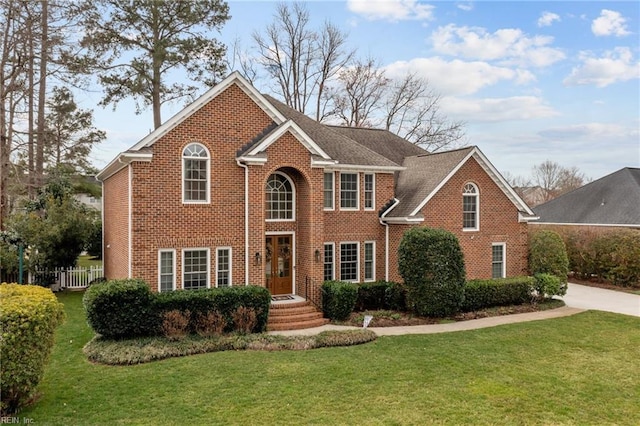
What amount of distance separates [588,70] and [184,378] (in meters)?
19.9

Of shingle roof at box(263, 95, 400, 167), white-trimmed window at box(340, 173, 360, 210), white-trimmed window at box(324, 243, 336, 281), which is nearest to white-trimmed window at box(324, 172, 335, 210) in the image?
white-trimmed window at box(340, 173, 360, 210)

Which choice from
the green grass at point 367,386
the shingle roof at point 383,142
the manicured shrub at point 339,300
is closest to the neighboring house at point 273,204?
the manicured shrub at point 339,300

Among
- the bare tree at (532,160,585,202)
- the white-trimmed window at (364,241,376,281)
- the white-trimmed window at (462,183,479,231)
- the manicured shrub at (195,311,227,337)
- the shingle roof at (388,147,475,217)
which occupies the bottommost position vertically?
the manicured shrub at (195,311,227,337)

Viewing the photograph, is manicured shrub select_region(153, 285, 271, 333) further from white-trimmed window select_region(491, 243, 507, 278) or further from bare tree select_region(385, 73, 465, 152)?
bare tree select_region(385, 73, 465, 152)

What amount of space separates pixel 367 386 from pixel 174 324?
617 centimetres

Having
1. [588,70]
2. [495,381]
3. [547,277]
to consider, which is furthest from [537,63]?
[495,381]

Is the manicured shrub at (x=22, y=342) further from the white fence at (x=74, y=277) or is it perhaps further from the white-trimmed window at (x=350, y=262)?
the white fence at (x=74, y=277)

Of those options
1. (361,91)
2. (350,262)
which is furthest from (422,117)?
(350,262)

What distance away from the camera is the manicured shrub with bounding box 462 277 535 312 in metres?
16.6

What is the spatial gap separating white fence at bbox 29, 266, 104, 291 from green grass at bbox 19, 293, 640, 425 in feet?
32.1

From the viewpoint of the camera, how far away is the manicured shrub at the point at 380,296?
16344 mm

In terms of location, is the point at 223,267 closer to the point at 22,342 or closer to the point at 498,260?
the point at 22,342

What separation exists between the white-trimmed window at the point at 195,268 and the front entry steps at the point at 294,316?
254cm

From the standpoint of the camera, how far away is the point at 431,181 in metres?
18.1
